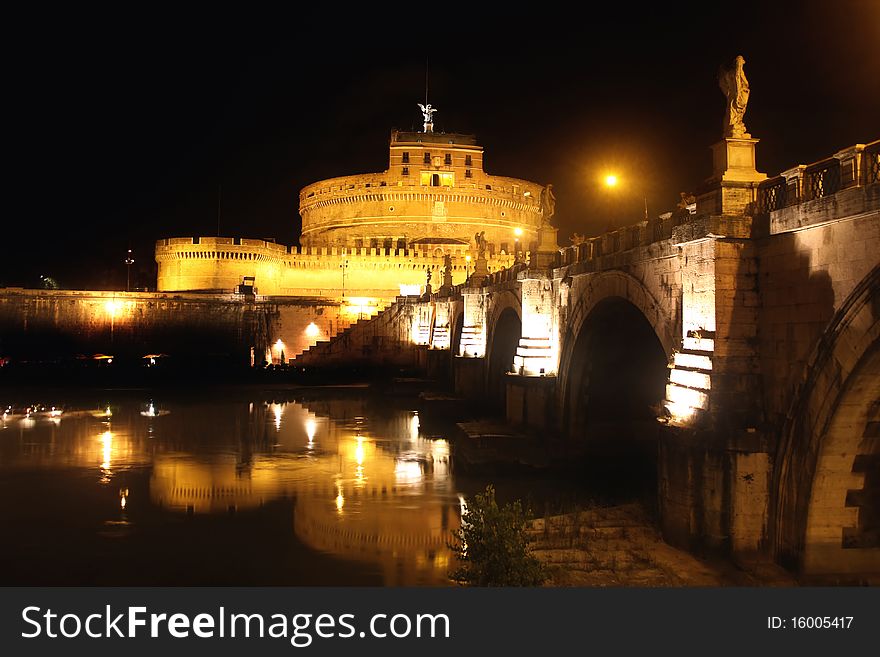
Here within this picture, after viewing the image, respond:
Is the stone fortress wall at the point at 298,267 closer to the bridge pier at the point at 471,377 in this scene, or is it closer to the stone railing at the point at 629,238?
the bridge pier at the point at 471,377

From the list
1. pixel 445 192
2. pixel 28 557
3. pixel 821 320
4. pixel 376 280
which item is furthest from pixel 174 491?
pixel 445 192

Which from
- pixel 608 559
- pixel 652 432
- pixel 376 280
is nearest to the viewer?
pixel 608 559

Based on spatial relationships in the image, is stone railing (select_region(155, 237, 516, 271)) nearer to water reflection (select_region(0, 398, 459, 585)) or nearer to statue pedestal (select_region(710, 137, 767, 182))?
water reflection (select_region(0, 398, 459, 585))

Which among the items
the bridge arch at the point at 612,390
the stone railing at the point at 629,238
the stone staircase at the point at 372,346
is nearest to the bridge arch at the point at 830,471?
the stone railing at the point at 629,238

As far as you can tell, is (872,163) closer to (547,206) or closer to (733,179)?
(733,179)

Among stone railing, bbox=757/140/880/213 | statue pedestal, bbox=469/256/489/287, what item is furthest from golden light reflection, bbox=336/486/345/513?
statue pedestal, bbox=469/256/489/287

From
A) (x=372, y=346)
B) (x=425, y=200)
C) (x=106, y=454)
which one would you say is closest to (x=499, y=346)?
(x=106, y=454)

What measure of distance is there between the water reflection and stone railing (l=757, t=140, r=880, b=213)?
7.55 meters

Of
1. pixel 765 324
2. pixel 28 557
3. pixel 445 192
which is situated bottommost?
pixel 28 557

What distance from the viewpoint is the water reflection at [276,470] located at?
46.1 ft

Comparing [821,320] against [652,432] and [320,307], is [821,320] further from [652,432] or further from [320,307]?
[320,307]

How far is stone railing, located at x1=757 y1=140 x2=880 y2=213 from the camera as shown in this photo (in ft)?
29.3

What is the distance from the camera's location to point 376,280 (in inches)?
2758

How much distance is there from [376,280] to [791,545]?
2401 inches
